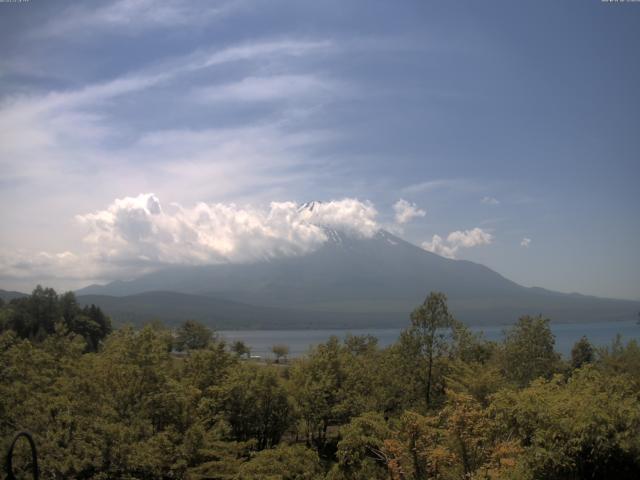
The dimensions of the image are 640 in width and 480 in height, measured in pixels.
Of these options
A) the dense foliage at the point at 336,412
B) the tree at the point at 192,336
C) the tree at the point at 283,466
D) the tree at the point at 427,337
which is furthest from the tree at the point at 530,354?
the tree at the point at 192,336

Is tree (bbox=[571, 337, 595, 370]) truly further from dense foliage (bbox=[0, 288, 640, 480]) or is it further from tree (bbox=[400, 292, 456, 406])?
tree (bbox=[400, 292, 456, 406])

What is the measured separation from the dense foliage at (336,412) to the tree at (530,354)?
9cm

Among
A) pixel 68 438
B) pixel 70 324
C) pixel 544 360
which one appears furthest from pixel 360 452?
pixel 70 324

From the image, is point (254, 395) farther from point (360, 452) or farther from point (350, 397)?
point (360, 452)

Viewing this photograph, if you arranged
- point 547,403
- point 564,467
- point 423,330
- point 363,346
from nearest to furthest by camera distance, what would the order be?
point 564,467 → point 547,403 → point 423,330 → point 363,346

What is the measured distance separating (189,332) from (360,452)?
68.8m

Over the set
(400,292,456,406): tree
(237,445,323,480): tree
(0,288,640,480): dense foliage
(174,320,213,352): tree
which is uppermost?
(400,292,456,406): tree

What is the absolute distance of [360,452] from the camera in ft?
65.3

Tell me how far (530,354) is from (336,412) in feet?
41.0

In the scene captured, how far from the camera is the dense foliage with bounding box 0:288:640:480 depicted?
1520cm

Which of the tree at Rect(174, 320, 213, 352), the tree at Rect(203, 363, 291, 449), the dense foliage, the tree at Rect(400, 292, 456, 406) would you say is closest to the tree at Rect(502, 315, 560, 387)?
the dense foliage

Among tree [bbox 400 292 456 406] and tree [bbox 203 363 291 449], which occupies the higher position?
tree [bbox 400 292 456 406]

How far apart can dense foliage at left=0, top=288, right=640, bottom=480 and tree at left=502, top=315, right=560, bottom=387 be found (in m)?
0.09

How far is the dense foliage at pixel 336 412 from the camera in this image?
15.2 meters
